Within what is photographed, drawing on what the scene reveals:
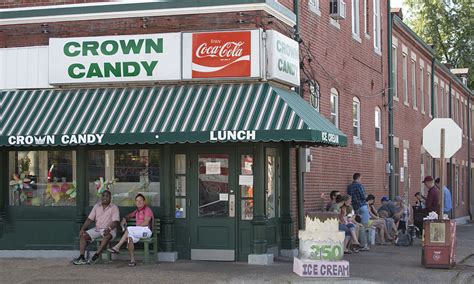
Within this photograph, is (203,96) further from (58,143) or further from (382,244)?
(382,244)

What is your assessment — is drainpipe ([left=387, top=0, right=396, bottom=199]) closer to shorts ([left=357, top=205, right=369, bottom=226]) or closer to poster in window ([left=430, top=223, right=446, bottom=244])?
shorts ([left=357, top=205, right=369, bottom=226])

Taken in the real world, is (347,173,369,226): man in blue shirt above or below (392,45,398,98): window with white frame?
below

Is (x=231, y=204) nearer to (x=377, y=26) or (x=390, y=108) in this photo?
(x=377, y=26)

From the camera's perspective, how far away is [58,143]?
14523mm

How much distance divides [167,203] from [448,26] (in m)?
41.1

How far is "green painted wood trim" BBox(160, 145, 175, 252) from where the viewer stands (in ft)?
49.5

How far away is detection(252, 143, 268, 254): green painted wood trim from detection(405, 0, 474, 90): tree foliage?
130ft

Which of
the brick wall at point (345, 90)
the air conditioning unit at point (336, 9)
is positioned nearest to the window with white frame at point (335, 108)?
the brick wall at point (345, 90)

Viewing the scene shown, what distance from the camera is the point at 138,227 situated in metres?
14.5

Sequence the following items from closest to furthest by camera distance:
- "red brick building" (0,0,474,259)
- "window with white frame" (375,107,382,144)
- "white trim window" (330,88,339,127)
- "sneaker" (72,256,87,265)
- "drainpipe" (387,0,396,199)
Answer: "sneaker" (72,256,87,265) → "red brick building" (0,0,474,259) → "white trim window" (330,88,339,127) → "window with white frame" (375,107,382,144) → "drainpipe" (387,0,396,199)

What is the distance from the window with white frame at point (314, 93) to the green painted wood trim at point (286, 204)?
1.89 m

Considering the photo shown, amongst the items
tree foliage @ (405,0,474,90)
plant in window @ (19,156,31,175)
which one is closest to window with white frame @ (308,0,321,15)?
plant in window @ (19,156,31,175)

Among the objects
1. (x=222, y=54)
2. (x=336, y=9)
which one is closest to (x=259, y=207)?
(x=222, y=54)

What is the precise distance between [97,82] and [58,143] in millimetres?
1561
